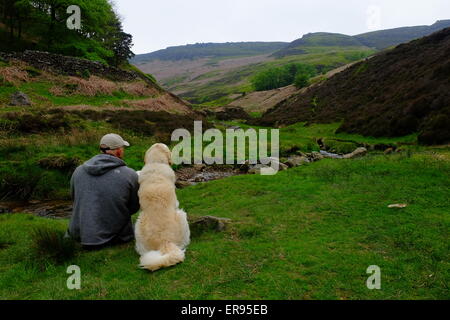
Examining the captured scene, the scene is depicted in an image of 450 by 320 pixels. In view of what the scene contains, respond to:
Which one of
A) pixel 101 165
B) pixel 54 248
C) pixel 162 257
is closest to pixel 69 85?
pixel 54 248

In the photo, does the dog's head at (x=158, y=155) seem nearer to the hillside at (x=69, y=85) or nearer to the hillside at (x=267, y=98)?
the hillside at (x=69, y=85)

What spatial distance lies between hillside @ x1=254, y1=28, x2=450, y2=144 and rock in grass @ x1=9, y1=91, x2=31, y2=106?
107 ft

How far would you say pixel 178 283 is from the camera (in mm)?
5609

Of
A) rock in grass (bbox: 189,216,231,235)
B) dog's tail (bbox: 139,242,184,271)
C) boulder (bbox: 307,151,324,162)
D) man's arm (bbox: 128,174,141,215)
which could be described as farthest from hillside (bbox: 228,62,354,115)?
dog's tail (bbox: 139,242,184,271)

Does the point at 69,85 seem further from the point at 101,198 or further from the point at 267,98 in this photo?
the point at 267,98

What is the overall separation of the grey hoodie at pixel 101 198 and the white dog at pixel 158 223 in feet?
1.60

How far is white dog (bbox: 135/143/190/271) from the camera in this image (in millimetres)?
6227

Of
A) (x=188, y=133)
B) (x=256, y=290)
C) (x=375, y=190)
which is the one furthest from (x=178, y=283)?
(x=188, y=133)

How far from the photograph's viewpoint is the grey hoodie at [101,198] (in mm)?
6887

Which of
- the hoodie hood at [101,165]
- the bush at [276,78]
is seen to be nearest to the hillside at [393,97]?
the hoodie hood at [101,165]

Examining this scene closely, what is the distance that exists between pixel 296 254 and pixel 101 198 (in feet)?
14.4

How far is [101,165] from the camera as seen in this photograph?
6910 mm

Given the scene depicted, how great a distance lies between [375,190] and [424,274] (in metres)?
5.72

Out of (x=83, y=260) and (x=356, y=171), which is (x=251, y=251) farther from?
(x=356, y=171)
